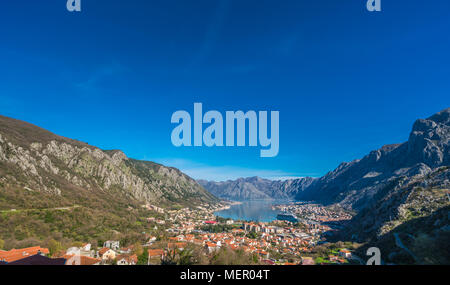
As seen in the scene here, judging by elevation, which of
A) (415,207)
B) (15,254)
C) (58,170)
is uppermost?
(58,170)

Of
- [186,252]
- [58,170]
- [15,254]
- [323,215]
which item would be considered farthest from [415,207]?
[58,170]

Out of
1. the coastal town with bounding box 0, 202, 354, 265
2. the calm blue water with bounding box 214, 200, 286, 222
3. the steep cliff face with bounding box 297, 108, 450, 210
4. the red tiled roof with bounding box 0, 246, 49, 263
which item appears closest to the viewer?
the coastal town with bounding box 0, 202, 354, 265

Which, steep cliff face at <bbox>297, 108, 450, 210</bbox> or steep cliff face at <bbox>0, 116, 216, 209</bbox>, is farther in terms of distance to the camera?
steep cliff face at <bbox>297, 108, 450, 210</bbox>

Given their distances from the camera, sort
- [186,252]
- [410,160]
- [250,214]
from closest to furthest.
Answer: [186,252] → [410,160] → [250,214]

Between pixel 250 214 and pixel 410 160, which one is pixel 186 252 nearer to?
pixel 250 214

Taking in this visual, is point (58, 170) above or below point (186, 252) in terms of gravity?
above

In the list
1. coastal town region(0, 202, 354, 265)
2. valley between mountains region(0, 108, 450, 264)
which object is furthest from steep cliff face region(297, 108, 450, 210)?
coastal town region(0, 202, 354, 265)

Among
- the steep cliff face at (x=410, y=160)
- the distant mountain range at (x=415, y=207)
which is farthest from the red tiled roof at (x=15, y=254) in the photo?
the steep cliff face at (x=410, y=160)

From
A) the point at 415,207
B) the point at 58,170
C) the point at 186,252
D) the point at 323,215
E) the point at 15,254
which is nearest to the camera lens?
the point at 186,252

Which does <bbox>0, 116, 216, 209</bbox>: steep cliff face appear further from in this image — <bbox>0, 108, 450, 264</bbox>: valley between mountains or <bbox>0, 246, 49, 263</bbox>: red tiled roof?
<bbox>0, 246, 49, 263</bbox>: red tiled roof
